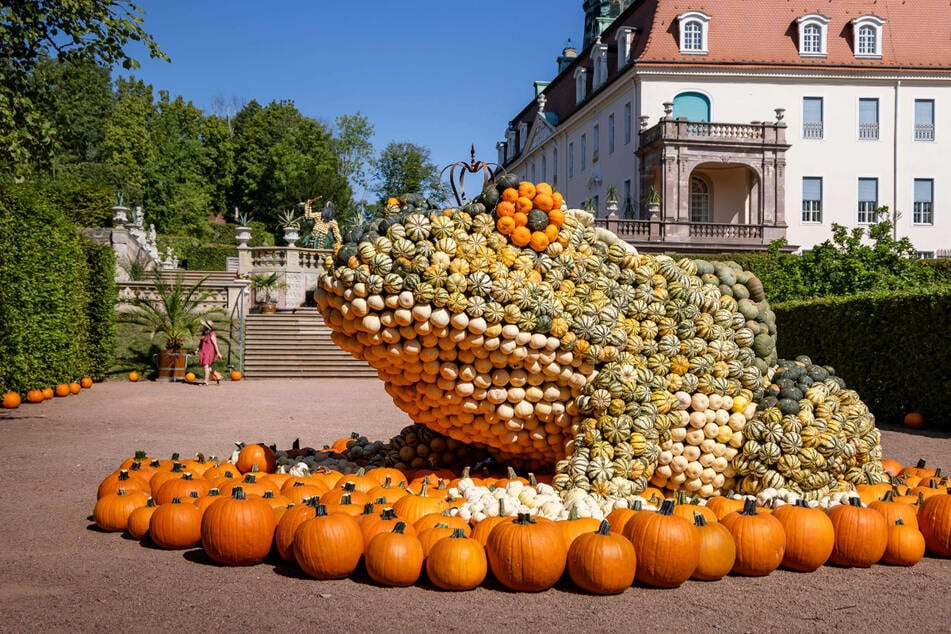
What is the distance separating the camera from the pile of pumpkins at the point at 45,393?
1403cm

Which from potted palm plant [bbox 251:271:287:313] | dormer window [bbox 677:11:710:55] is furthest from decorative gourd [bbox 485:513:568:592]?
dormer window [bbox 677:11:710:55]

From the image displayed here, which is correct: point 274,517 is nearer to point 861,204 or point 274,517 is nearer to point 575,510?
point 575,510

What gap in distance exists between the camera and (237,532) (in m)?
4.72

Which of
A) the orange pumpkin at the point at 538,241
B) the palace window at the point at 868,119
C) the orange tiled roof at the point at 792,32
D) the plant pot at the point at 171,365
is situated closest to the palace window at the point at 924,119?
the orange tiled roof at the point at 792,32

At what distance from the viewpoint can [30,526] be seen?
227 inches

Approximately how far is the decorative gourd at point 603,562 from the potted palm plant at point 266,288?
24.5 m

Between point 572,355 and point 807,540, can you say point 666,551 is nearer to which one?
point 807,540

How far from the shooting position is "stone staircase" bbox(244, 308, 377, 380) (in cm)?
2258

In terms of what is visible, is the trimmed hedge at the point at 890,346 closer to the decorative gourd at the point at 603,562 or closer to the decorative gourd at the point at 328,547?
the decorative gourd at the point at 603,562

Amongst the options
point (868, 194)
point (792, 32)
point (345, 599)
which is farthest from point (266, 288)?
point (868, 194)

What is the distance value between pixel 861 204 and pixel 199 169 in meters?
48.2

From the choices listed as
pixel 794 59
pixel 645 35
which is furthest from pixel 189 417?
pixel 794 59

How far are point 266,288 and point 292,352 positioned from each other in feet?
18.3

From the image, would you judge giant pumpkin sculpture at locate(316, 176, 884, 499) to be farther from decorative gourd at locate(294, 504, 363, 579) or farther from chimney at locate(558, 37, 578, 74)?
chimney at locate(558, 37, 578, 74)
